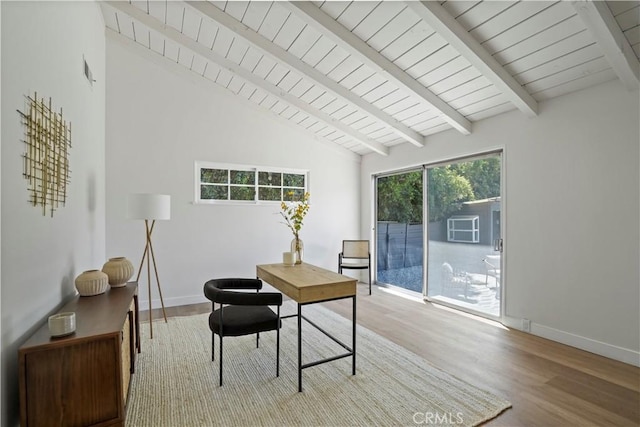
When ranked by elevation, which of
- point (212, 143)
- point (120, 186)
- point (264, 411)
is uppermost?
point (212, 143)

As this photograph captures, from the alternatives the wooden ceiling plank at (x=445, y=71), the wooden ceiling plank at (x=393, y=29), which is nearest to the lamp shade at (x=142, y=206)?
the wooden ceiling plank at (x=393, y=29)

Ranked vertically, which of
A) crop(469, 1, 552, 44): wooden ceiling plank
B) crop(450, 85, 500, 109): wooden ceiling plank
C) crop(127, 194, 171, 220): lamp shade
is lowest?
crop(127, 194, 171, 220): lamp shade

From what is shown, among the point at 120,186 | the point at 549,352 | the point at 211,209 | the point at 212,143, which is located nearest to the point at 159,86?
the point at 212,143

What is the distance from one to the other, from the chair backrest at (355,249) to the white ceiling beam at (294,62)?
1934 mm

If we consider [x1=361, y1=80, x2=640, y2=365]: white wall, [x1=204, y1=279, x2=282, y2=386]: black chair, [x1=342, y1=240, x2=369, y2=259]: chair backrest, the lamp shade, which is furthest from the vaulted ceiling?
[x1=204, y1=279, x2=282, y2=386]: black chair

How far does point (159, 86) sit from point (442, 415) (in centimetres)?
462

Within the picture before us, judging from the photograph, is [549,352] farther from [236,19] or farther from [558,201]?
[236,19]

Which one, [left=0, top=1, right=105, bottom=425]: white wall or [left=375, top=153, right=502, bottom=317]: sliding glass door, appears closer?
[left=0, top=1, right=105, bottom=425]: white wall

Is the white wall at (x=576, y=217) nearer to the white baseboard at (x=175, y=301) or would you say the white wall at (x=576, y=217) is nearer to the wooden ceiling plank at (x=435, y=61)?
the wooden ceiling plank at (x=435, y=61)

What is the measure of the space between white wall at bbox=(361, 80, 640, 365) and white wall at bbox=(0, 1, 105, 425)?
13.0 ft

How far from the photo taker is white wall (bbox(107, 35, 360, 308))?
391 cm

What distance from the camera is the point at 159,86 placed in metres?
4.13

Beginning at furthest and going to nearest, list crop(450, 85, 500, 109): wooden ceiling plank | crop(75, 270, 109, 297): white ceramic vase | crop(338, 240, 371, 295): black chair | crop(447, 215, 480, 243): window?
crop(338, 240, 371, 295): black chair < crop(447, 215, 480, 243): window < crop(450, 85, 500, 109): wooden ceiling plank < crop(75, 270, 109, 297): white ceramic vase

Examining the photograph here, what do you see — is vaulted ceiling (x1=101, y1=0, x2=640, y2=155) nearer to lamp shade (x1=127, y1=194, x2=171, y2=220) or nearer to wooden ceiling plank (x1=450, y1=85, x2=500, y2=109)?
wooden ceiling plank (x1=450, y1=85, x2=500, y2=109)
